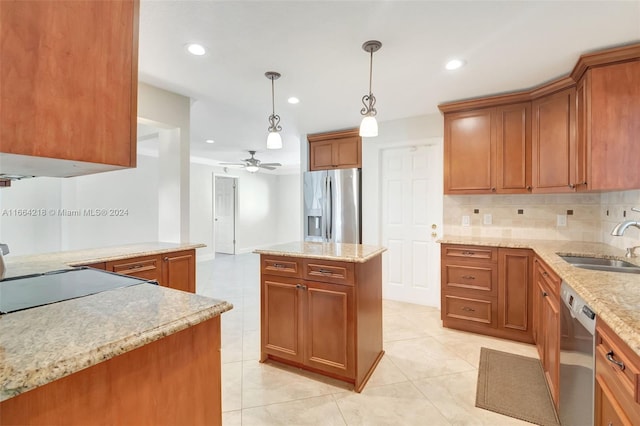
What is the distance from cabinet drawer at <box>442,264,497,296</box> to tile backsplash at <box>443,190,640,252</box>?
0.65 metres

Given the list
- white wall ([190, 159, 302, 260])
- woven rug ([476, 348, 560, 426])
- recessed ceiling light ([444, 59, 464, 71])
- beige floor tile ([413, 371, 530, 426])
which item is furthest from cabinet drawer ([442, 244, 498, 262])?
white wall ([190, 159, 302, 260])

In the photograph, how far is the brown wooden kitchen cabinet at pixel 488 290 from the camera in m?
2.71

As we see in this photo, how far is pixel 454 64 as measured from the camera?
236 cm

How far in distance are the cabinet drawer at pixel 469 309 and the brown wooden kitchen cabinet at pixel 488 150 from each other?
3.70 feet

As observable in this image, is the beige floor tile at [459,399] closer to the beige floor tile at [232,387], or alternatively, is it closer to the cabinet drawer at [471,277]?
the cabinet drawer at [471,277]

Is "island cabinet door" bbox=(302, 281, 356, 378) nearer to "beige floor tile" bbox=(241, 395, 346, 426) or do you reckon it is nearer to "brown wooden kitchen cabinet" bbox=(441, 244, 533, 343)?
"beige floor tile" bbox=(241, 395, 346, 426)

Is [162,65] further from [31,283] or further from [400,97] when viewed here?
[400,97]

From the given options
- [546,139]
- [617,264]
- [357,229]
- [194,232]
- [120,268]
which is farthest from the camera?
[194,232]

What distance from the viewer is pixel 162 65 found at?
2.37m

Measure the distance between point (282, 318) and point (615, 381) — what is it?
5.93 ft

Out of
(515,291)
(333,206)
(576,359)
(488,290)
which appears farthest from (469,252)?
(333,206)

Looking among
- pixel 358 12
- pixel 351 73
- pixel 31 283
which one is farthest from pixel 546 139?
pixel 31 283

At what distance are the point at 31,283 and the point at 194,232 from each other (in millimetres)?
5494

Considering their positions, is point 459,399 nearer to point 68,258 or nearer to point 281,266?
point 281,266
